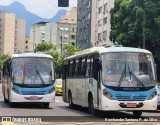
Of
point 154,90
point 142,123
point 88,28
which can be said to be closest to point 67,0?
point 154,90

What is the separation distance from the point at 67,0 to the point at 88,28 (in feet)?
269

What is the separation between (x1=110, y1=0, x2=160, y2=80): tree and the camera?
163 feet

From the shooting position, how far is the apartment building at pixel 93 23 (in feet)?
299

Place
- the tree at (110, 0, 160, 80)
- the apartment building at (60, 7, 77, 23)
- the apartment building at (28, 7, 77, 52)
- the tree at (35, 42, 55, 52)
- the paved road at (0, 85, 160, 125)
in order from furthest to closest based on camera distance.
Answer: the apartment building at (60, 7, 77, 23) < the apartment building at (28, 7, 77, 52) < the tree at (35, 42, 55, 52) < the tree at (110, 0, 160, 80) < the paved road at (0, 85, 160, 125)

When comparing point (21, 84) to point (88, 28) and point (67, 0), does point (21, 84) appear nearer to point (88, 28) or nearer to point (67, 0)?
point (67, 0)

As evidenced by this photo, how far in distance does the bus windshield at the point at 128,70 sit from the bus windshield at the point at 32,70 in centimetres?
631

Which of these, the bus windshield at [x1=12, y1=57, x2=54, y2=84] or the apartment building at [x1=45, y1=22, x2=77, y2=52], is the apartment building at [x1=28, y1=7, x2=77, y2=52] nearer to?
the apartment building at [x1=45, y1=22, x2=77, y2=52]

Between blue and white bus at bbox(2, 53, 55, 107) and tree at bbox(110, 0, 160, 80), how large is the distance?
79.5 ft

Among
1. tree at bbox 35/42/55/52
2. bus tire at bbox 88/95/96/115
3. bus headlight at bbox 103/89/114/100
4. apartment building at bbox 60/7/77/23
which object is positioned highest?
apartment building at bbox 60/7/77/23

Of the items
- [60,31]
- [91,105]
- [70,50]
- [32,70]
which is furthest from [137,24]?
[60,31]

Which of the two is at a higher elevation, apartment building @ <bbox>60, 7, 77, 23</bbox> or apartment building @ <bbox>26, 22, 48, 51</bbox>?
apartment building @ <bbox>60, 7, 77, 23</bbox>

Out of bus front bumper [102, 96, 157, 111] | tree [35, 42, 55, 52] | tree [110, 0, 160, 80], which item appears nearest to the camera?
bus front bumper [102, 96, 157, 111]

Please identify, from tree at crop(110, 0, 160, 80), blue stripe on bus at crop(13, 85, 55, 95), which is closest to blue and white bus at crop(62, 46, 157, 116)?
blue stripe on bus at crop(13, 85, 55, 95)

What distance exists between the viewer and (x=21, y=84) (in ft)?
82.5
